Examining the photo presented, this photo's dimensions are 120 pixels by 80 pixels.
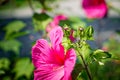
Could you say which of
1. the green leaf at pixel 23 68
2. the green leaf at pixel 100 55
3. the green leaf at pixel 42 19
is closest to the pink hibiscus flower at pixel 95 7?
the green leaf at pixel 42 19

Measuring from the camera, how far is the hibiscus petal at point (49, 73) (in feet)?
2.90

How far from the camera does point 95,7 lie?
1.54m

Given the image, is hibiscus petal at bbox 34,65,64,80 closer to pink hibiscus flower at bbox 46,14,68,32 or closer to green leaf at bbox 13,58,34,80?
pink hibiscus flower at bbox 46,14,68,32

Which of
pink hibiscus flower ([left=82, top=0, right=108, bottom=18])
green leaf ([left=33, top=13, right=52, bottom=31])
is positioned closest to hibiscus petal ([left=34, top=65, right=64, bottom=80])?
pink hibiscus flower ([left=82, top=0, right=108, bottom=18])

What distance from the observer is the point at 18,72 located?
2.00m

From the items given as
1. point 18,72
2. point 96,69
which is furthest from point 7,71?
point 96,69

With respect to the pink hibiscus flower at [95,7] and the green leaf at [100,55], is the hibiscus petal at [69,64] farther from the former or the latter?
the pink hibiscus flower at [95,7]

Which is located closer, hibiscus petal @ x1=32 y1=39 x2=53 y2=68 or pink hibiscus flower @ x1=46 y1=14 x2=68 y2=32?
hibiscus petal @ x1=32 y1=39 x2=53 y2=68

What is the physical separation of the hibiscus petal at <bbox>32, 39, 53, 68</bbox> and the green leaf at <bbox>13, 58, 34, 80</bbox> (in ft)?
3.31

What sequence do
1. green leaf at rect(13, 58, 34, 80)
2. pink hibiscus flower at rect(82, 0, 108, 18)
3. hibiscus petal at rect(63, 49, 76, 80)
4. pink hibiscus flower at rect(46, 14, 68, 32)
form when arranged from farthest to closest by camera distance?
green leaf at rect(13, 58, 34, 80), pink hibiscus flower at rect(46, 14, 68, 32), pink hibiscus flower at rect(82, 0, 108, 18), hibiscus petal at rect(63, 49, 76, 80)

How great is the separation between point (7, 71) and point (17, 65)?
6cm

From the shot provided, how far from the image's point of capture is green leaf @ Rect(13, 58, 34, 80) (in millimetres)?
1938

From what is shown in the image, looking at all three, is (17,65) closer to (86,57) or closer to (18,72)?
(18,72)

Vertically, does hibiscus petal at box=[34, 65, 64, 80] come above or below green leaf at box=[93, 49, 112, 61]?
below
